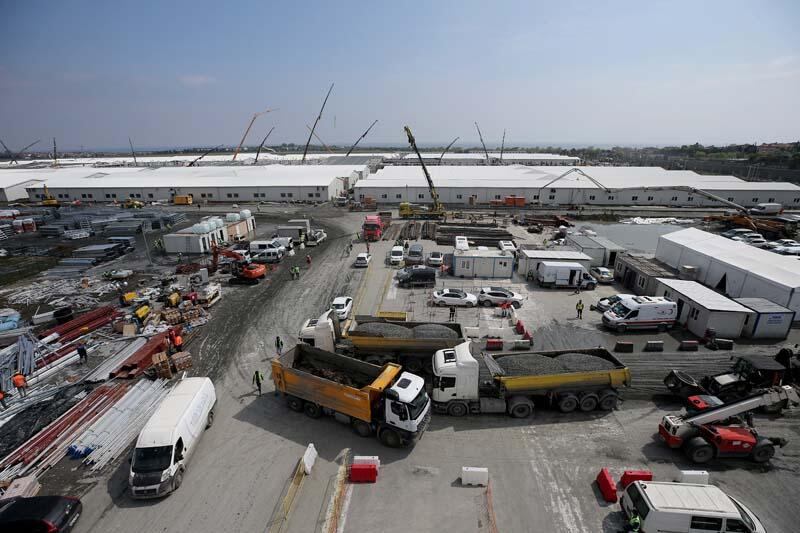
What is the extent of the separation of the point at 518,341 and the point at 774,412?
31.8 feet

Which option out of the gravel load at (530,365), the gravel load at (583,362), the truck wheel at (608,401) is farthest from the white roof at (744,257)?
the gravel load at (530,365)

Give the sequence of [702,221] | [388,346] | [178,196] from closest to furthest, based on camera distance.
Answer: [388,346] → [702,221] → [178,196]

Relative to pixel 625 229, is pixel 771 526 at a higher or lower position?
lower

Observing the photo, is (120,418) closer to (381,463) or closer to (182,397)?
(182,397)

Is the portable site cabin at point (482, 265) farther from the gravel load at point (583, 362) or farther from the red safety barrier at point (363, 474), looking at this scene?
the red safety barrier at point (363, 474)

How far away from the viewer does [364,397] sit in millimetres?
12211

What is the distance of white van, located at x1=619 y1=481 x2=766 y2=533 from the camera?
888 centimetres

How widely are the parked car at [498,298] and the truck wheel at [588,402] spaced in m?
9.32

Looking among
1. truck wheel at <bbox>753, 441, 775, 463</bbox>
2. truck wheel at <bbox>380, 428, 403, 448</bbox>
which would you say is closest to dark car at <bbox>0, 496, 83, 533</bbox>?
truck wheel at <bbox>380, 428, 403, 448</bbox>

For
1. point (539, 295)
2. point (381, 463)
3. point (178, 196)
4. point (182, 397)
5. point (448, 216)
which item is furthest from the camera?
point (178, 196)

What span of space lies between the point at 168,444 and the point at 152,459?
22.1 inches

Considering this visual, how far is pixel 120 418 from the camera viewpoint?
543 inches

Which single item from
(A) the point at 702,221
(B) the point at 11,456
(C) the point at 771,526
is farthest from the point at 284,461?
(A) the point at 702,221

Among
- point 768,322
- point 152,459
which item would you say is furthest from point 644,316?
point 152,459
